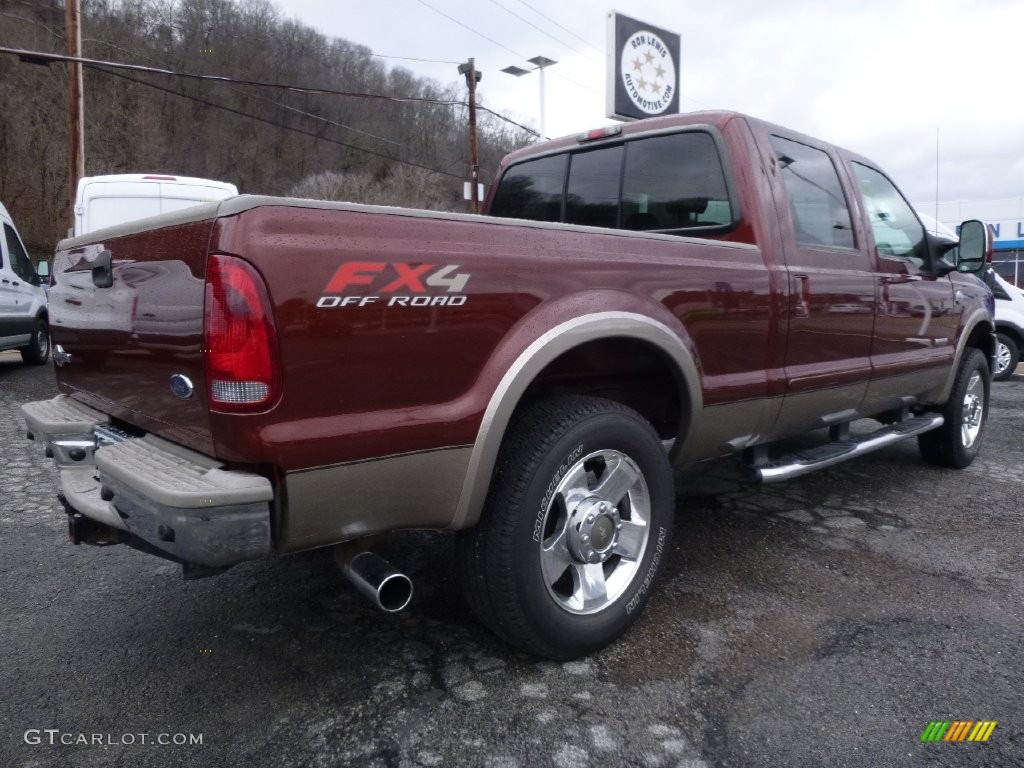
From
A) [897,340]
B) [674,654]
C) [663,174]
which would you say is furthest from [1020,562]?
[663,174]

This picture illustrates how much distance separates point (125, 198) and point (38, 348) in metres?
3.92

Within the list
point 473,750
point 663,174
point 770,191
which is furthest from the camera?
point 663,174

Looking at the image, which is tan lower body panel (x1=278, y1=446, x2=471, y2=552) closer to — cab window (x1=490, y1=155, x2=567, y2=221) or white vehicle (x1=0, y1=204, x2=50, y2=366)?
cab window (x1=490, y1=155, x2=567, y2=221)

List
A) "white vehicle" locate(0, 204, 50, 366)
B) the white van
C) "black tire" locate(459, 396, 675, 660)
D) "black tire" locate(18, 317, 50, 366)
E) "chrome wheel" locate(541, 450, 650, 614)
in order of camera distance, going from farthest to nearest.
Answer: "black tire" locate(18, 317, 50, 366) → "white vehicle" locate(0, 204, 50, 366) → the white van → "chrome wheel" locate(541, 450, 650, 614) → "black tire" locate(459, 396, 675, 660)

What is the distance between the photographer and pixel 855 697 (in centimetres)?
230

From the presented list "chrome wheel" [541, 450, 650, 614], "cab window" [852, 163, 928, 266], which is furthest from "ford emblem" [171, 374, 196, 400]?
"cab window" [852, 163, 928, 266]

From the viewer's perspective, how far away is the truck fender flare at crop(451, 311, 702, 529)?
2.15 metres

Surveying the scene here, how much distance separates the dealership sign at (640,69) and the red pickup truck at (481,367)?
11.0 m

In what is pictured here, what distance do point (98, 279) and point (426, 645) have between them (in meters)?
1.63

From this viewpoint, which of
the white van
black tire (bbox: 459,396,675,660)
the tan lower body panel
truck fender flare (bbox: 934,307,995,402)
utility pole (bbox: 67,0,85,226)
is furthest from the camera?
utility pole (bbox: 67,0,85,226)

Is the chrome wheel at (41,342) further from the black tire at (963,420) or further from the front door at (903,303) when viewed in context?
the black tire at (963,420)

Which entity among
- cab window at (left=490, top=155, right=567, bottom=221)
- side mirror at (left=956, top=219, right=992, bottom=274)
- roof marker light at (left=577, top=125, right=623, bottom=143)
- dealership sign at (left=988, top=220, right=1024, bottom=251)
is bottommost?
side mirror at (left=956, top=219, right=992, bottom=274)

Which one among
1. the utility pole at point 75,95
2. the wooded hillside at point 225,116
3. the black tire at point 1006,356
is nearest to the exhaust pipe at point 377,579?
the black tire at point 1006,356

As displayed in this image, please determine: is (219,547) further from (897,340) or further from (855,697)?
(897,340)
